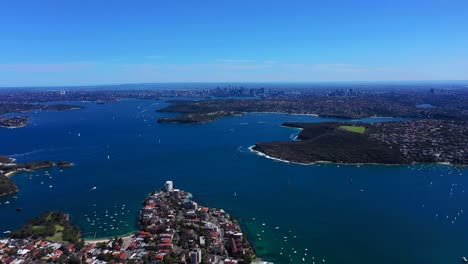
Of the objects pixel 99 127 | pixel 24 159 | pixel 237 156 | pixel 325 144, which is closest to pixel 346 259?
pixel 237 156

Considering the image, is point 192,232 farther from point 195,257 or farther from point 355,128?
point 355,128

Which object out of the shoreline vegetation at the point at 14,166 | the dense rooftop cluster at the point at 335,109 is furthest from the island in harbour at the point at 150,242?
the dense rooftop cluster at the point at 335,109

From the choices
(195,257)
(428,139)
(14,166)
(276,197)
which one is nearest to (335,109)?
(428,139)

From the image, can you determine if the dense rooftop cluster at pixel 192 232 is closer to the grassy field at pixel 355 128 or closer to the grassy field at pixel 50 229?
the grassy field at pixel 50 229

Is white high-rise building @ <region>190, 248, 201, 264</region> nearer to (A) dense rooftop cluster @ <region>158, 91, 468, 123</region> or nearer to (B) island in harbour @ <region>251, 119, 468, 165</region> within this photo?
(B) island in harbour @ <region>251, 119, 468, 165</region>

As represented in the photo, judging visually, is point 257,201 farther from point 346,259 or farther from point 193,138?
point 193,138

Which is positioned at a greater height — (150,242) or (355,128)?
(355,128)
